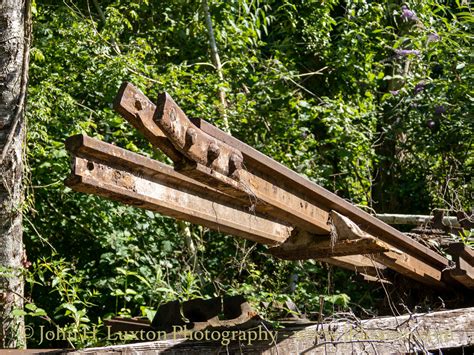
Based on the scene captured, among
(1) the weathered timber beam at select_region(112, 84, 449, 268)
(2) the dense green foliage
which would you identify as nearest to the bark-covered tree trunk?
(2) the dense green foliage

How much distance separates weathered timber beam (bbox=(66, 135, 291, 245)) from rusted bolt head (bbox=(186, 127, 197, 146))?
294 mm

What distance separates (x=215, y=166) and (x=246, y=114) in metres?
5.14

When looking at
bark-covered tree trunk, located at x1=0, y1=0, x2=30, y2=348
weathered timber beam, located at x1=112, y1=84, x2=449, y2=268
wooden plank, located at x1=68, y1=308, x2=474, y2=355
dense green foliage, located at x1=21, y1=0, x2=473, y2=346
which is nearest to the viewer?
weathered timber beam, located at x1=112, y1=84, x2=449, y2=268

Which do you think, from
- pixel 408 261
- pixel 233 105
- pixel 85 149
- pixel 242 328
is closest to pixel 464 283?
pixel 408 261

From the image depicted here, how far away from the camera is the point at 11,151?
4785mm

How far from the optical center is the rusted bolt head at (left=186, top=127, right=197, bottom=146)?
8.87 feet

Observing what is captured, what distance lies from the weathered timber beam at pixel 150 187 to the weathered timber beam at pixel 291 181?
0.25 meters

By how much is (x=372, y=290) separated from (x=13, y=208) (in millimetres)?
3889

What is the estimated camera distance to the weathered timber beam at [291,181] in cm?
262

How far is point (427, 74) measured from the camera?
930cm

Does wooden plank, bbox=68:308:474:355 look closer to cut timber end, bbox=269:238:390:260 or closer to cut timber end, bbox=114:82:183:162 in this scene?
cut timber end, bbox=269:238:390:260

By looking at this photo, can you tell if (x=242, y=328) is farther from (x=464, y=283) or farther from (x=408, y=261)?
(x=464, y=283)

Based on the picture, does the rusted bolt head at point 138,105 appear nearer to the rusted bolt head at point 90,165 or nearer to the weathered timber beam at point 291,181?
the weathered timber beam at point 291,181

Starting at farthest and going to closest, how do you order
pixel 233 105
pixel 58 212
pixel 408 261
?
pixel 233 105, pixel 58 212, pixel 408 261
